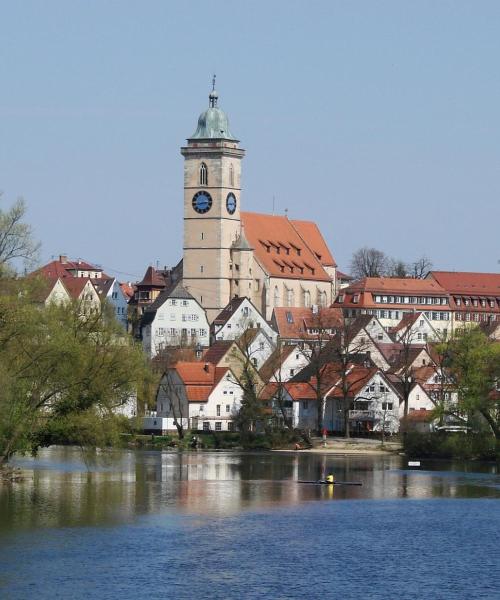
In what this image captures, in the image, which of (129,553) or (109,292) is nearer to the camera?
(129,553)

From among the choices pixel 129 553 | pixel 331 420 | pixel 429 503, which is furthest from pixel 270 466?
pixel 129 553

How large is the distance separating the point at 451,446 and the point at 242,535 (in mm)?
40801

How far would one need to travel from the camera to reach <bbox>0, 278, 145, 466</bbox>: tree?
66.2 meters

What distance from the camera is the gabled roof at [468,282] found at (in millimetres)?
188750

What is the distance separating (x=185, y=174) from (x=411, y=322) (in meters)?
24.4

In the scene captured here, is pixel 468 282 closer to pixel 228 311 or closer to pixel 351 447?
pixel 228 311

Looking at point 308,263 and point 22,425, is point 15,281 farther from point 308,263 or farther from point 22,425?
point 308,263

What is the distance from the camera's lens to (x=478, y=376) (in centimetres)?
9319

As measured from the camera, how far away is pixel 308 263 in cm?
17450

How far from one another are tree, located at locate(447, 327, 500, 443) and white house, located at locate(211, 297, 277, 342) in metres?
57.5

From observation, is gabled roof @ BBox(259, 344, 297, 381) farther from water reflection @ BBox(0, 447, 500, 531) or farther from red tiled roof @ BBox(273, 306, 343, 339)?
water reflection @ BBox(0, 447, 500, 531)

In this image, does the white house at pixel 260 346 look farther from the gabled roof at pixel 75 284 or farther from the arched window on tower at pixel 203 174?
the arched window on tower at pixel 203 174

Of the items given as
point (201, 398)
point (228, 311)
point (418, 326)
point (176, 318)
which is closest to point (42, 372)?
point (201, 398)

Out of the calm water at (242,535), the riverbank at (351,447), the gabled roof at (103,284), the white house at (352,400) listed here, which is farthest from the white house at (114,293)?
the calm water at (242,535)
